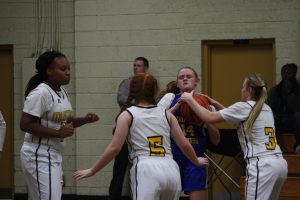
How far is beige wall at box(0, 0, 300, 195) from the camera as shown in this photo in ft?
33.8

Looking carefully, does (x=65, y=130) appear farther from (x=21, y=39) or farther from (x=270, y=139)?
(x=21, y=39)

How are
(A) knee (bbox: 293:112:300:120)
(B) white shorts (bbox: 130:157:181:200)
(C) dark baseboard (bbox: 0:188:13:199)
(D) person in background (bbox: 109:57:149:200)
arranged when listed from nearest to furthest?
(B) white shorts (bbox: 130:157:181:200), (A) knee (bbox: 293:112:300:120), (D) person in background (bbox: 109:57:149:200), (C) dark baseboard (bbox: 0:188:13:199)

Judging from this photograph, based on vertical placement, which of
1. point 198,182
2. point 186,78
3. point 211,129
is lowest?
point 198,182

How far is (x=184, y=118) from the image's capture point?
6.94 metres

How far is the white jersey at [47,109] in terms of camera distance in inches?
227

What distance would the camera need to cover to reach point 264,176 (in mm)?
6148

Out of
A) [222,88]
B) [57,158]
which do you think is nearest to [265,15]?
[222,88]

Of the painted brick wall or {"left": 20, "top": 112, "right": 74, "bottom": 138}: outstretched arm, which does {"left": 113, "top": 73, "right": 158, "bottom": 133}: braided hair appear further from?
the painted brick wall

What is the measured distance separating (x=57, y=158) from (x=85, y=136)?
5.03 m

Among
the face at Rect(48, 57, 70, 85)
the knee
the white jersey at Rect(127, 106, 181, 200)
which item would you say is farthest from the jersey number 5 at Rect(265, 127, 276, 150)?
the knee

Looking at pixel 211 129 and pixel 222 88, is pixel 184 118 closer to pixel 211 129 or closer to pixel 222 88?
pixel 211 129

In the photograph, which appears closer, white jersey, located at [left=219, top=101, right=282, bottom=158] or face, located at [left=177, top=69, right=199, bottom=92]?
white jersey, located at [left=219, top=101, right=282, bottom=158]

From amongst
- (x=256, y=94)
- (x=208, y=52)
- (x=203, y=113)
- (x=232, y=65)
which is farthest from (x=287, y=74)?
(x=203, y=113)

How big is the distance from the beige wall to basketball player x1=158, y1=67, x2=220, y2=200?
11.2 feet
